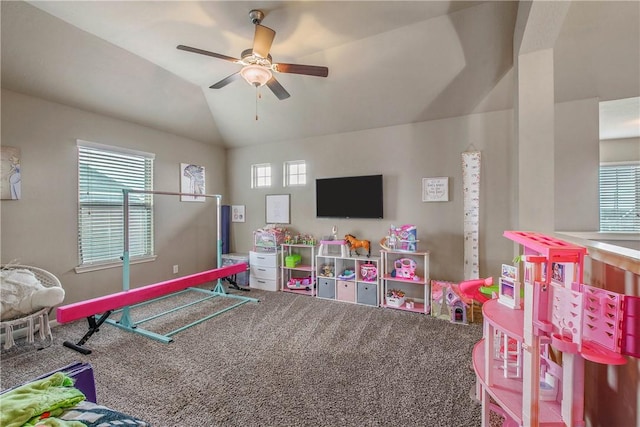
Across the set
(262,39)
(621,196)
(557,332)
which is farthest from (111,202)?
(621,196)

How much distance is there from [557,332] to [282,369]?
1944mm

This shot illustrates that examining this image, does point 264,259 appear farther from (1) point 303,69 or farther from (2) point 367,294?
(1) point 303,69

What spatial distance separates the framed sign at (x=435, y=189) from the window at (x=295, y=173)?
6.51 feet

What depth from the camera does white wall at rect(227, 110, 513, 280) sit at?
11.1 ft

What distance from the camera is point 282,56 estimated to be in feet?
10.4

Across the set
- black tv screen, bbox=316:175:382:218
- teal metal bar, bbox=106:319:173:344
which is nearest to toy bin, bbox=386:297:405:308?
black tv screen, bbox=316:175:382:218

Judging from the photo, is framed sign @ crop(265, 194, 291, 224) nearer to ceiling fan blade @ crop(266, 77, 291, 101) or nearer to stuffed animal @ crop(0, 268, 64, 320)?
ceiling fan blade @ crop(266, 77, 291, 101)

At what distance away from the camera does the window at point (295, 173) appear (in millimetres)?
4691

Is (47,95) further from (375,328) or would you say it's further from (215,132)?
(375,328)

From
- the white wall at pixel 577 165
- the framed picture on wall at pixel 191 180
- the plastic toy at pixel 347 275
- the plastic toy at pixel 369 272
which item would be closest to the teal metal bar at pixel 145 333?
the framed picture on wall at pixel 191 180

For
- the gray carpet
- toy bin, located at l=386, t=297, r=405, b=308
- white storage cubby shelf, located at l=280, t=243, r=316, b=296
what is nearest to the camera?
the gray carpet

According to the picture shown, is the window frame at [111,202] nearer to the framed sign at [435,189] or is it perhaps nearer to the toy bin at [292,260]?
the toy bin at [292,260]

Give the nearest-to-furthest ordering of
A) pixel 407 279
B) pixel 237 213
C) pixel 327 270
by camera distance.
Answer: pixel 407 279 < pixel 327 270 < pixel 237 213

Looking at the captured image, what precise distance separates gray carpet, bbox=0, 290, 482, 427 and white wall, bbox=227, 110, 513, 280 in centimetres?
108
